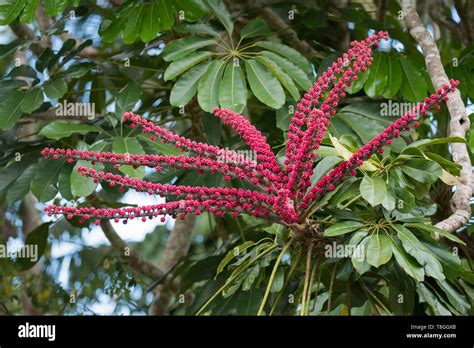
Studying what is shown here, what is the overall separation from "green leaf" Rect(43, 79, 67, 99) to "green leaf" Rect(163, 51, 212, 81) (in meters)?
0.45

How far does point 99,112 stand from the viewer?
12.3ft

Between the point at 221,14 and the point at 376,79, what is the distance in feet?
2.05

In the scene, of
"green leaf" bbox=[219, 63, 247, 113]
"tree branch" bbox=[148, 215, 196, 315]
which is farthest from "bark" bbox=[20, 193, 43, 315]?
"green leaf" bbox=[219, 63, 247, 113]

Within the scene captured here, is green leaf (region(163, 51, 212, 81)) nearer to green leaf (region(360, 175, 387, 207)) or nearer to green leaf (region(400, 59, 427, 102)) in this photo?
green leaf (region(400, 59, 427, 102))

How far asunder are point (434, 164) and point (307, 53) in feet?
4.77

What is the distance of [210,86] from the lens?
2.73 m

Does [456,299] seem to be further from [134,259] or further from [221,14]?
[134,259]

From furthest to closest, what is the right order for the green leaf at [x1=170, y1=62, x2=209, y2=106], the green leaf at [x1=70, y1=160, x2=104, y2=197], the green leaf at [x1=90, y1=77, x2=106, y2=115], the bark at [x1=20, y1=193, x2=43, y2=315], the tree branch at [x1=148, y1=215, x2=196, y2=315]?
the bark at [x1=20, y1=193, x2=43, y2=315] → the tree branch at [x1=148, y1=215, x2=196, y2=315] → the green leaf at [x1=90, y1=77, x2=106, y2=115] → the green leaf at [x1=170, y1=62, x2=209, y2=106] → the green leaf at [x1=70, y1=160, x2=104, y2=197]

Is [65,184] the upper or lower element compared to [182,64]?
lower

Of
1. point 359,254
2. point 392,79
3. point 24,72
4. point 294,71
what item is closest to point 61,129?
point 24,72

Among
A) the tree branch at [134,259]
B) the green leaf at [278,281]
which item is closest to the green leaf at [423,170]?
the green leaf at [278,281]

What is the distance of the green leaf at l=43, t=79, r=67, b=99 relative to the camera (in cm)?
294
